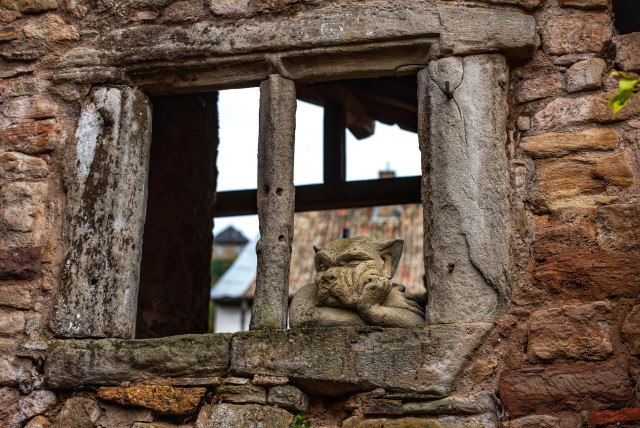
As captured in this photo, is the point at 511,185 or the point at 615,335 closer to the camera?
the point at 615,335

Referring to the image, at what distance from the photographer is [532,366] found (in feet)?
11.0

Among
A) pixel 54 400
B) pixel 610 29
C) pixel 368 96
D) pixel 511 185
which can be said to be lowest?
pixel 54 400

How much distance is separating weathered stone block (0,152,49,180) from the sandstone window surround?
0.41 feet

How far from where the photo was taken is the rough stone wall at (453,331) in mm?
3326

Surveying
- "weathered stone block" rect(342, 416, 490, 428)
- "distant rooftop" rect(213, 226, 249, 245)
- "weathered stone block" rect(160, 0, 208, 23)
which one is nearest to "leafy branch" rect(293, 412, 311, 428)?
"weathered stone block" rect(342, 416, 490, 428)

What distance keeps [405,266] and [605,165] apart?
290 inches

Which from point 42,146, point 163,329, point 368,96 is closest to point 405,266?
point 368,96

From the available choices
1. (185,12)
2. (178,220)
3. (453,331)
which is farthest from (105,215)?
(178,220)

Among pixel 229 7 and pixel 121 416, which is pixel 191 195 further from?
pixel 121 416

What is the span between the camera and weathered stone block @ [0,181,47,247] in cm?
389

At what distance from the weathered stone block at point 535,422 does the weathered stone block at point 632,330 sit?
369 mm

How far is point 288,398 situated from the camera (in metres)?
3.43

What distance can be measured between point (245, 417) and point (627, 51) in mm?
1997

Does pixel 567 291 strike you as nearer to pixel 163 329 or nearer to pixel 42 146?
pixel 42 146
